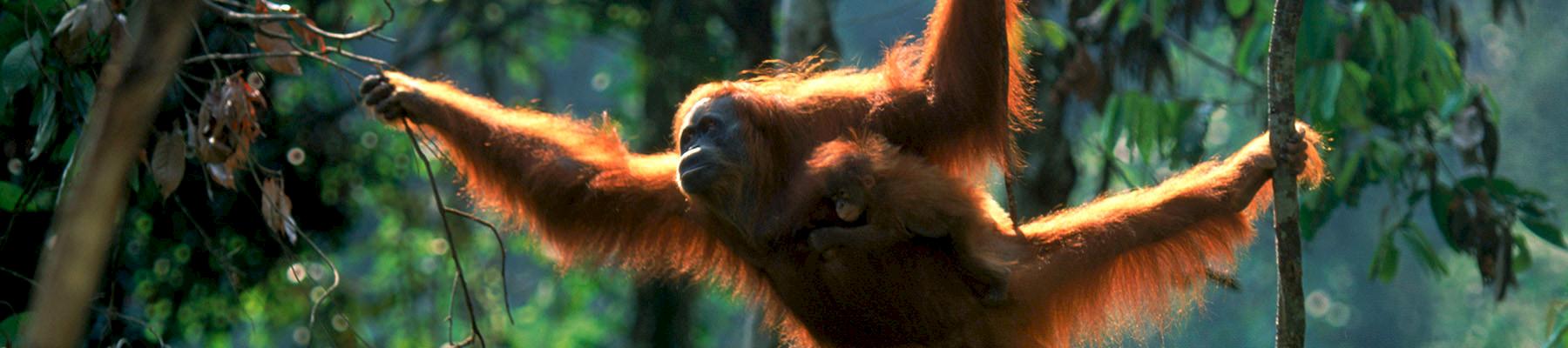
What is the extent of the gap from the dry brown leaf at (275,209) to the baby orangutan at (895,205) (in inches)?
42.4

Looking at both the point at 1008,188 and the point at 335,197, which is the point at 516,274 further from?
the point at 1008,188

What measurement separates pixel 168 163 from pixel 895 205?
4.74 ft

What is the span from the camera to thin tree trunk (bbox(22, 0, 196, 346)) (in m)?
0.85

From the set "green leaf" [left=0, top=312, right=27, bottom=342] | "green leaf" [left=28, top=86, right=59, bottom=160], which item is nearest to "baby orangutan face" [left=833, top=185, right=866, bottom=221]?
"green leaf" [left=28, top=86, right=59, bottom=160]

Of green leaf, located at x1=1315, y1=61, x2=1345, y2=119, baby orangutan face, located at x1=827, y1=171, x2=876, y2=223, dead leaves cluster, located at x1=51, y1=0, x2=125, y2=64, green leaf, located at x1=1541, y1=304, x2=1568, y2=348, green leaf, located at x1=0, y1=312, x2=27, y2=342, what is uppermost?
dead leaves cluster, located at x1=51, y1=0, x2=125, y2=64

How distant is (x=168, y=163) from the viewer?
2957 millimetres

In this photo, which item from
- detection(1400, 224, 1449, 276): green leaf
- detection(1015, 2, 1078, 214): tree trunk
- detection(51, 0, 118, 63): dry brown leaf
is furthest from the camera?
detection(1015, 2, 1078, 214): tree trunk

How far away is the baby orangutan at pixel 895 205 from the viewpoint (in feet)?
9.53

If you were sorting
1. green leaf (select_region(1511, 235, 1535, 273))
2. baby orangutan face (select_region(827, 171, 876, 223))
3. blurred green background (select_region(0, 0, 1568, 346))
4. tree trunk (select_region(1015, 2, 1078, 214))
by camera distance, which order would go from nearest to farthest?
baby orangutan face (select_region(827, 171, 876, 223))
blurred green background (select_region(0, 0, 1568, 346))
green leaf (select_region(1511, 235, 1535, 273))
tree trunk (select_region(1015, 2, 1078, 214))

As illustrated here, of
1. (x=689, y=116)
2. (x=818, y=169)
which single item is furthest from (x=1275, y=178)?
(x=689, y=116)

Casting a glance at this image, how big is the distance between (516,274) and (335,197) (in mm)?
12991

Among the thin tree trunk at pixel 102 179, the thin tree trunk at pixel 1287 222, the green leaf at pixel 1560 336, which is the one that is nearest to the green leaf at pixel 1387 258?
the green leaf at pixel 1560 336

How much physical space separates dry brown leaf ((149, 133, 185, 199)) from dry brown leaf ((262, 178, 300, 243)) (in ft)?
0.59

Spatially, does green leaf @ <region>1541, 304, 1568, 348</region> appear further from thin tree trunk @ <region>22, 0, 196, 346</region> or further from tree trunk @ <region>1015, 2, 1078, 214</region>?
tree trunk @ <region>1015, 2, 1078, 214</region>
